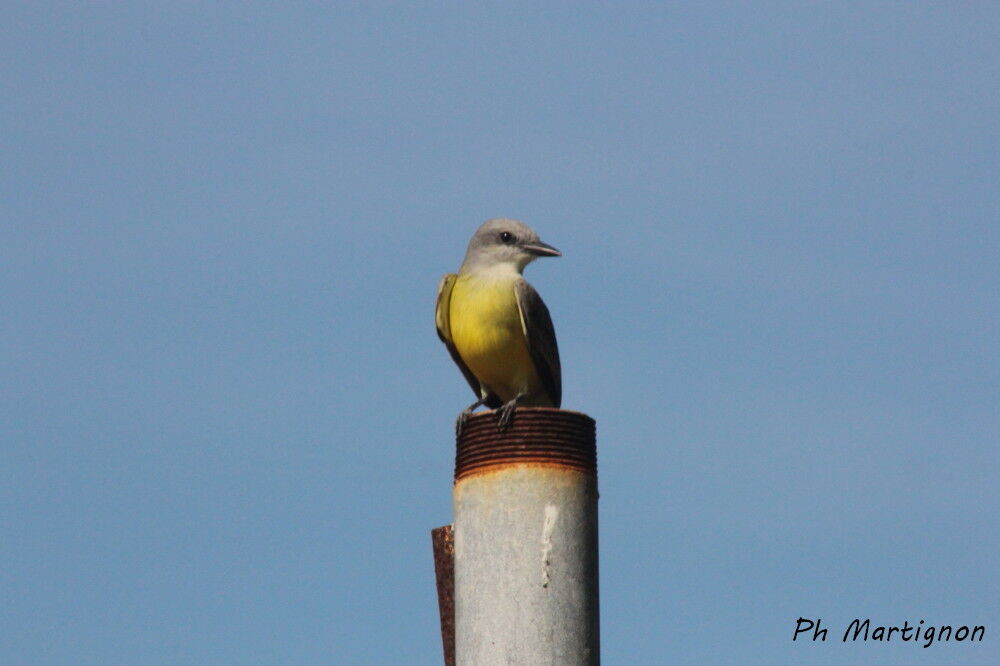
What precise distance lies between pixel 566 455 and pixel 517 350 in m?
4.52

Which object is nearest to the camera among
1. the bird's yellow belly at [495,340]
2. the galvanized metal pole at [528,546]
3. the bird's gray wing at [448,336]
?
the galvanized metal pole at [528,546]

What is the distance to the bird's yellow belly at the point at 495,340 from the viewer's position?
11.8 m

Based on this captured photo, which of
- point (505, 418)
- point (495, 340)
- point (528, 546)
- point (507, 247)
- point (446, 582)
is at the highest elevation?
point (507, 247)

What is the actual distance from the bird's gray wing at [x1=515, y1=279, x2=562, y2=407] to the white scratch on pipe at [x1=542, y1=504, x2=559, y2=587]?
480 centimetres

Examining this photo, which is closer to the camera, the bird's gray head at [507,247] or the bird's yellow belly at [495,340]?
the bird's yellow belly at [495,340]

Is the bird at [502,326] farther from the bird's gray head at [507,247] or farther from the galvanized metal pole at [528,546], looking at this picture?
the galvanized metal pole at [528,546]

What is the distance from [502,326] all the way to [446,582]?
168 inches

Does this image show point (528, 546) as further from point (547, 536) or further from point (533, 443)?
point (533, 443)

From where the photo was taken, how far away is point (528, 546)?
693 cm

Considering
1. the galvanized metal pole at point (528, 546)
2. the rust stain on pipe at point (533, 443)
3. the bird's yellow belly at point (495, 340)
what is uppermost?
the bird's yellow belly at point (495, 340)

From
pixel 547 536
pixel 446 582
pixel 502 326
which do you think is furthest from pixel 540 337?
pixel 547 536

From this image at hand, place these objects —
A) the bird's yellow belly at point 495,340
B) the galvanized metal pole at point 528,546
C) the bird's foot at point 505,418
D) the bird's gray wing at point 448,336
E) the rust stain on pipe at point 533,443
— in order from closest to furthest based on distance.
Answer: the galvanized metal pole at point 528,546 < the rust stain on pipe at point 533,443 < the bird's foot at point 505,418 < the bird's yellow belly at point 495,340 < the bird's gray wing at point 448,336

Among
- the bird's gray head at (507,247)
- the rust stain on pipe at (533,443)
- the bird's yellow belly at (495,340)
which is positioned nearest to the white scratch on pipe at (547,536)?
the rust stain on pipe at (533,443)

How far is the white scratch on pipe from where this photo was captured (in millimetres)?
6902
